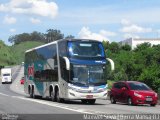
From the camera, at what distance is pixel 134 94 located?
94.9ft

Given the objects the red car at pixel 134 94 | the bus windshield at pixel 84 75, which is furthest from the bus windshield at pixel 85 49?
the red car at pixel 134 94

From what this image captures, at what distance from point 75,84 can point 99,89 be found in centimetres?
149

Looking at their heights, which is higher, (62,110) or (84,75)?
(84,75)

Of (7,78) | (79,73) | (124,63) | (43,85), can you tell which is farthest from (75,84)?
(7,78)

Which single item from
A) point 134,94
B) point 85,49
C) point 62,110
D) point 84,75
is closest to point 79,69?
point 84,75

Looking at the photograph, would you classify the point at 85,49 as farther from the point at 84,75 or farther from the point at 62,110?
the point at 62,110

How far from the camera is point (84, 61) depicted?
2800 centimetres

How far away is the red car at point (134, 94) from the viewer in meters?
28.8

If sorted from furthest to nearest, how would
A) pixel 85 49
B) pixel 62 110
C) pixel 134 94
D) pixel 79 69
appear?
1. pixel 134 94
2. pixel 85 49
3. pixel 79 69
4. pixel 62 110

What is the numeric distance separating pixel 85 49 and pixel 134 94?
400 centimetres

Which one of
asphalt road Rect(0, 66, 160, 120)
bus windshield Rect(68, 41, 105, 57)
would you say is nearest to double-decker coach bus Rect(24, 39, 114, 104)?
bus windshield Rect(68, 41, 105, 57)

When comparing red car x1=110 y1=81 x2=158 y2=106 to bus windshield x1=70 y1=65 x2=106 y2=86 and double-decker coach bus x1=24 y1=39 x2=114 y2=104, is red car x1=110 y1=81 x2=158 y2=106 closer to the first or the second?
double-decker coach bus x1=24 y1=39 x2=114 y2=104

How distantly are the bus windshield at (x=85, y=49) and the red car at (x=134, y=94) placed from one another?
2.91 m

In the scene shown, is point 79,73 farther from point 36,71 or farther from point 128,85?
point 36,71
